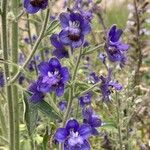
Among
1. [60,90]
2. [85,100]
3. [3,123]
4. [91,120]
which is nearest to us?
[60,90]

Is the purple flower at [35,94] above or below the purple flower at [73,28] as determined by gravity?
below

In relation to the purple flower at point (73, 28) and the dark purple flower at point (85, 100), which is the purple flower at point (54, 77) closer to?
the purple flower at point (73, 28)

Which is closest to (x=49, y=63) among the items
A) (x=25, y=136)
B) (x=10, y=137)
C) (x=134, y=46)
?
(x=10, y=137)

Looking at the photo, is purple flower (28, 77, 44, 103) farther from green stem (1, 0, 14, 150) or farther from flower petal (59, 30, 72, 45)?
flower petal (59, 30, 72, 45)

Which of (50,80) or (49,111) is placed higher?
(50,80)

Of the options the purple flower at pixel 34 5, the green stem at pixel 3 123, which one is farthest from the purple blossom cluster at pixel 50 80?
the green stem at pixel 3 123

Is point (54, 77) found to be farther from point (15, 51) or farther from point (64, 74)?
point (15, 51)

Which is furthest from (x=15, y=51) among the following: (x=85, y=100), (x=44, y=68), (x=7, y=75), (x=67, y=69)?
(x=85, y=100)
